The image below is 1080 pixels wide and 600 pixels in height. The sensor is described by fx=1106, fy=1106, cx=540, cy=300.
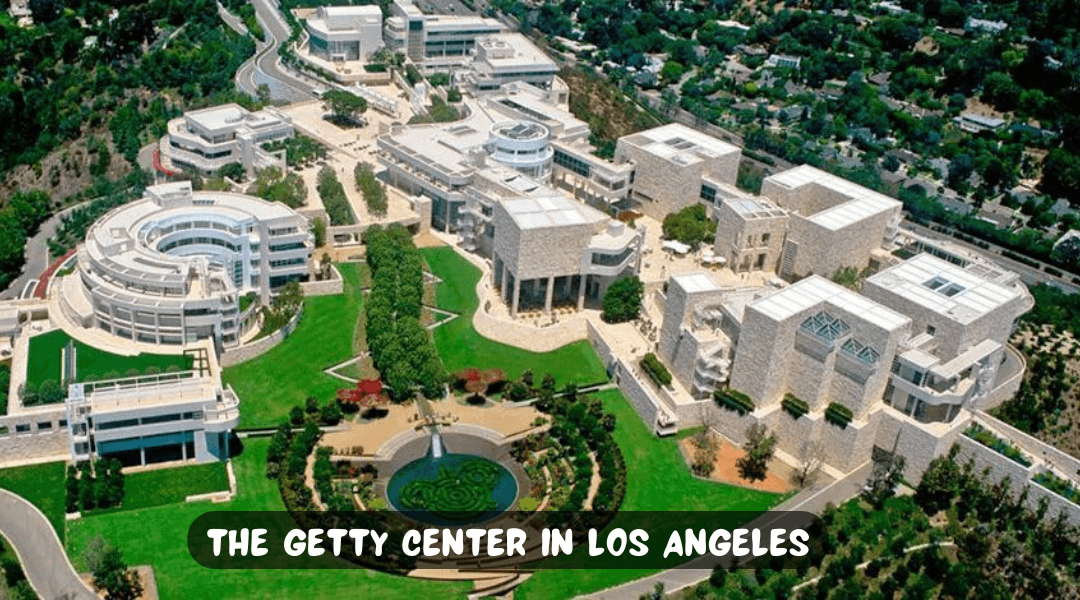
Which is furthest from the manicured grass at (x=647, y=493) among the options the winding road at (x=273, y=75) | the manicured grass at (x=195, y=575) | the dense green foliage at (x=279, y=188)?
the winding road at (x=273, y=75)

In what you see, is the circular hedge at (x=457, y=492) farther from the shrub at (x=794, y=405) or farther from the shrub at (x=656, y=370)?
the shrub at (x=794, y=405)

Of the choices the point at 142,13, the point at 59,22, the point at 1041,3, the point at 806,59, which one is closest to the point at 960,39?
the point at 1041,3

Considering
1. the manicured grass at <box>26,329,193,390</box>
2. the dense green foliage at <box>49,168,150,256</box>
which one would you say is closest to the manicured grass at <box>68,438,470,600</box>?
the manicured grass at <box>26,329,193,390</box>

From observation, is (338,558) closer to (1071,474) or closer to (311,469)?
(311,469)

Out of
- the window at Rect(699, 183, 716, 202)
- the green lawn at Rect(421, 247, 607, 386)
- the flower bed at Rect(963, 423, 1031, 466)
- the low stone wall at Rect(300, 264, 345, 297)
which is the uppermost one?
the window at Rect(699, 183, 716, 202)

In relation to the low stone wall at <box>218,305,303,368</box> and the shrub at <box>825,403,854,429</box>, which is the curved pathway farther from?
the shrub at <box>825,403,854,429</box>
